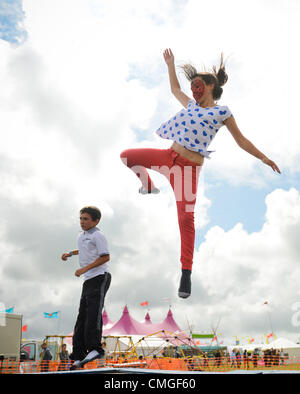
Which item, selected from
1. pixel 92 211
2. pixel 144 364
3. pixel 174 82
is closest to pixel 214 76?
pixel 174 82

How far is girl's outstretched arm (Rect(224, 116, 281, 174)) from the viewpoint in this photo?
338 cm

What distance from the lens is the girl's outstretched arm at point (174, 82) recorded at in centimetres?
408

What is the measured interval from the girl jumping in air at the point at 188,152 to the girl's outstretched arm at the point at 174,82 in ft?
0.59

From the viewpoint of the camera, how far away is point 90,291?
3828 millimetres

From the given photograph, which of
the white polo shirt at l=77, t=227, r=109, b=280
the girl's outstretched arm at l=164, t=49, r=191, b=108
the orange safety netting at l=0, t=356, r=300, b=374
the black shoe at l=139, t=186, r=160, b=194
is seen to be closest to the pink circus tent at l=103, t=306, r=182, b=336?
the orange safety netting at l=0, t=356, r=300, b=374

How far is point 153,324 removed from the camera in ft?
68.8

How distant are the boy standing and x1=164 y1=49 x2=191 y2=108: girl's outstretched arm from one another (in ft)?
5.01

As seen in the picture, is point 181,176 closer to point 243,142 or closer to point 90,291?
point 243,142

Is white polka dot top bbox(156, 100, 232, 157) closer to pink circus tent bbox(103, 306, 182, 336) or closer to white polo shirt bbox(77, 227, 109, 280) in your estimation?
white polo shirt bbox(77, 227, 109, 280)

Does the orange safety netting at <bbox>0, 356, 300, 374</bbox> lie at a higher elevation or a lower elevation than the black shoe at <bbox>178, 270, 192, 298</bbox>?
lower

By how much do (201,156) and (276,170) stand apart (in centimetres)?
69

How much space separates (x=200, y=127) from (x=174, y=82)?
2.81 ft
